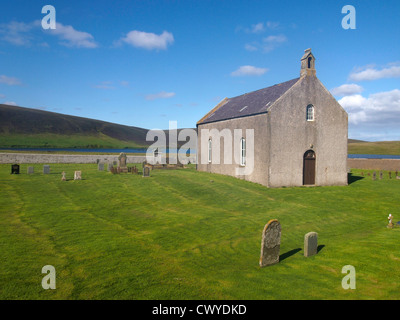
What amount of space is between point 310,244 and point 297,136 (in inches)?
679

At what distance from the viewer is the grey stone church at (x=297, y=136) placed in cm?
2488

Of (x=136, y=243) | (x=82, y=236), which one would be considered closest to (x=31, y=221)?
(x=82, y=236)

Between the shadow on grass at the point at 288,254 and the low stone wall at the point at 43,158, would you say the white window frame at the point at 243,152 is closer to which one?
the low stone wall at the point at 43,158

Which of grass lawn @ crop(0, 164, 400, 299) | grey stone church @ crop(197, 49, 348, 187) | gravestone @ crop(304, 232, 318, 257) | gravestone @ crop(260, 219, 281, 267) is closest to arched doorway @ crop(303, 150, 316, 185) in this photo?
grey stone church @ crop(197, 49, 348, 187)

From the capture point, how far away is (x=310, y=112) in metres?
26.3

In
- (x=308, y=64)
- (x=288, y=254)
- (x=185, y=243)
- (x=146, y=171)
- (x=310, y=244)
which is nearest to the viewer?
(x=310, y=244)

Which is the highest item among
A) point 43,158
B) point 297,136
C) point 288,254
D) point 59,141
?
point 59,141

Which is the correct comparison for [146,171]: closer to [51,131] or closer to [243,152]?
[243,152]

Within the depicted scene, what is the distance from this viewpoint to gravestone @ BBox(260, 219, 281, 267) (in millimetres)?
9094

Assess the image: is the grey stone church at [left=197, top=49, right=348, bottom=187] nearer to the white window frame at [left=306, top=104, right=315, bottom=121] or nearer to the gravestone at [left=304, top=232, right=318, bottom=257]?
the white window frame at [left=306, top=104, right=315, bottom=121]

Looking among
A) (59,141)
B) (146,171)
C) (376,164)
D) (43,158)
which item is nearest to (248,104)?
(146,171)

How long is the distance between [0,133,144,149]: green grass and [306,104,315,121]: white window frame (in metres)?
126

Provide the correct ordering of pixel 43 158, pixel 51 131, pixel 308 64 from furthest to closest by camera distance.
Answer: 1. pixel 51 131
2. pixel 43 158
3. pixel 308 64

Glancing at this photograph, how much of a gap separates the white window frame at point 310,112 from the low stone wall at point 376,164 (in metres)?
21.9
